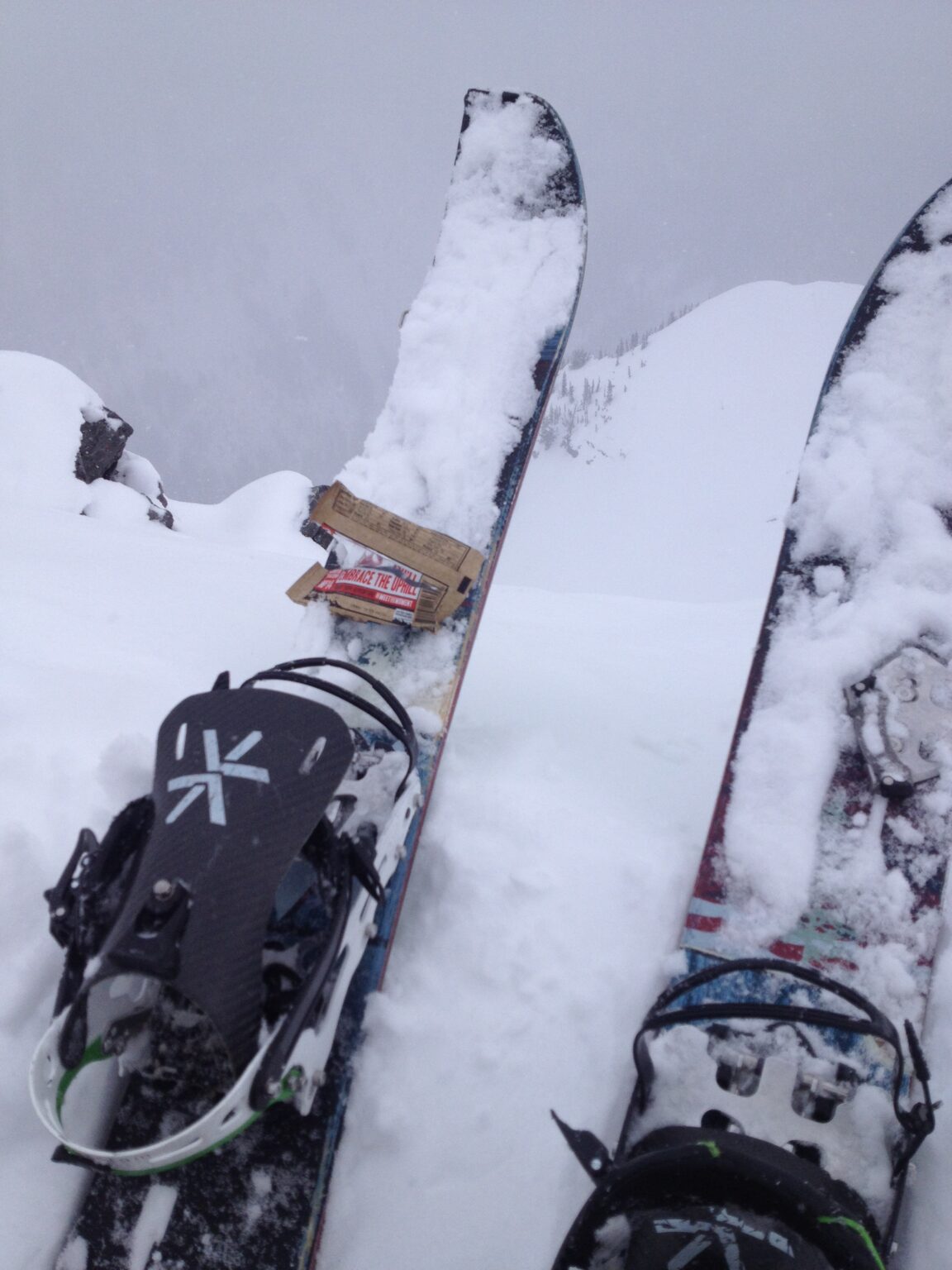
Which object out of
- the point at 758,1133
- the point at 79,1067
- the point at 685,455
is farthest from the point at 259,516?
the point at 758,1133

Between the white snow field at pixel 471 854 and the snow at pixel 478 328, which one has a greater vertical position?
the snow at pixel 478 328

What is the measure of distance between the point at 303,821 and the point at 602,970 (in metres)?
0.80

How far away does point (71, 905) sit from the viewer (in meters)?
1.04

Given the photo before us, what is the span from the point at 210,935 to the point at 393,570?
122 cm

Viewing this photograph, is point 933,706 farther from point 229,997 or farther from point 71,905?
point 71,905

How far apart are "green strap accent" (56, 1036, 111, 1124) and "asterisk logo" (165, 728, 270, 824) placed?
352mm

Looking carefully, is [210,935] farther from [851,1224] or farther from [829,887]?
[829,887]

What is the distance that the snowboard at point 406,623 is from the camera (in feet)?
3.90

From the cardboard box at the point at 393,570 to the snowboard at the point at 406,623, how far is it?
0.05 m

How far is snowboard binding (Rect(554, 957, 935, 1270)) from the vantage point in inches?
32.7

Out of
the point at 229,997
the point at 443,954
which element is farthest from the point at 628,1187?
the point at 443,954

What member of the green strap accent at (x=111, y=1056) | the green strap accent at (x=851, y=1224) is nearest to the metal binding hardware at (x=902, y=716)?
the green strap accent at (x=851, y=1224)

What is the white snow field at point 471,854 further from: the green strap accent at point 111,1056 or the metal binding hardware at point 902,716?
the metal binding hardware at point 902,716

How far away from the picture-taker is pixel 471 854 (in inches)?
66.2
